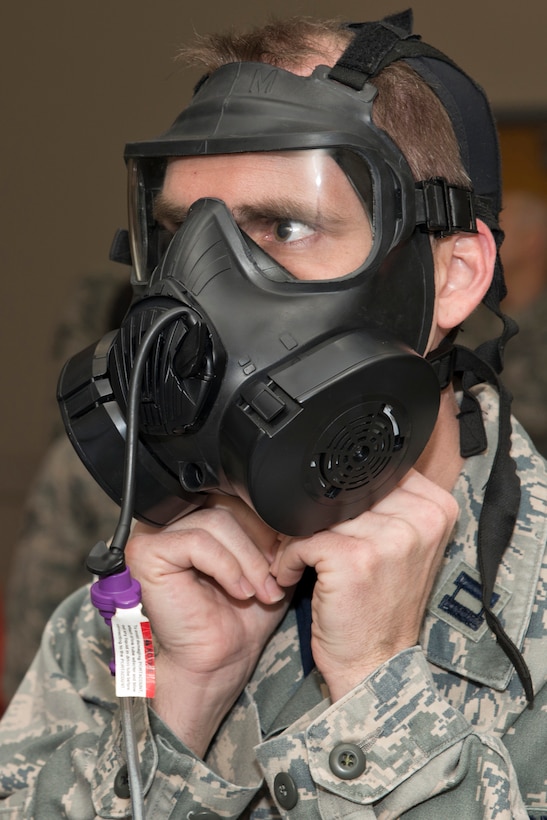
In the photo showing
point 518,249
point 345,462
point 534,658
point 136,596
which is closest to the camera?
point 136,596

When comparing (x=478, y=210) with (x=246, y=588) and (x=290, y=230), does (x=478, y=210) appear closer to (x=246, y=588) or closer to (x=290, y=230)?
(x=290, y=230)

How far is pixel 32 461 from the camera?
579 centimetres

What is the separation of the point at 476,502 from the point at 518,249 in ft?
12.3

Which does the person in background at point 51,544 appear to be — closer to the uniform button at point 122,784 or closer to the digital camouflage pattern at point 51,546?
the digital camouflage pattern at point 51,546

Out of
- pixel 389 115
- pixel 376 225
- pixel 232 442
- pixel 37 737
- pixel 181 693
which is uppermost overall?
pixel 389 115

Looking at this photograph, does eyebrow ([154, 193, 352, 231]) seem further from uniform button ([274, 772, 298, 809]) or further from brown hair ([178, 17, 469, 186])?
uniform button ([274, 772, 298, 809])

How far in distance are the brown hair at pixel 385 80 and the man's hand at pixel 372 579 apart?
51cm

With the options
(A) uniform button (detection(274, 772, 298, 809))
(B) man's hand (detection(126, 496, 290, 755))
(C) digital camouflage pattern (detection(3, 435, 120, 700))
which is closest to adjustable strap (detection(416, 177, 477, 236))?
Result: (B) man's hand (detection(126, 496, 290, 755))

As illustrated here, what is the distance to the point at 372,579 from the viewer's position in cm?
138

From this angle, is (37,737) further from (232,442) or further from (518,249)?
(518,249)

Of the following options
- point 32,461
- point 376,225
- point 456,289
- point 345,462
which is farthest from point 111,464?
point 32,461

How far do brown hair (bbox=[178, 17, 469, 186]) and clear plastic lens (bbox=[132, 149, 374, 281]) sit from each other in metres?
0.11

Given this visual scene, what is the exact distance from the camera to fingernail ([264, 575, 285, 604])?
5.12ft

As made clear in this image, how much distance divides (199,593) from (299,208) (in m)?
0.62
